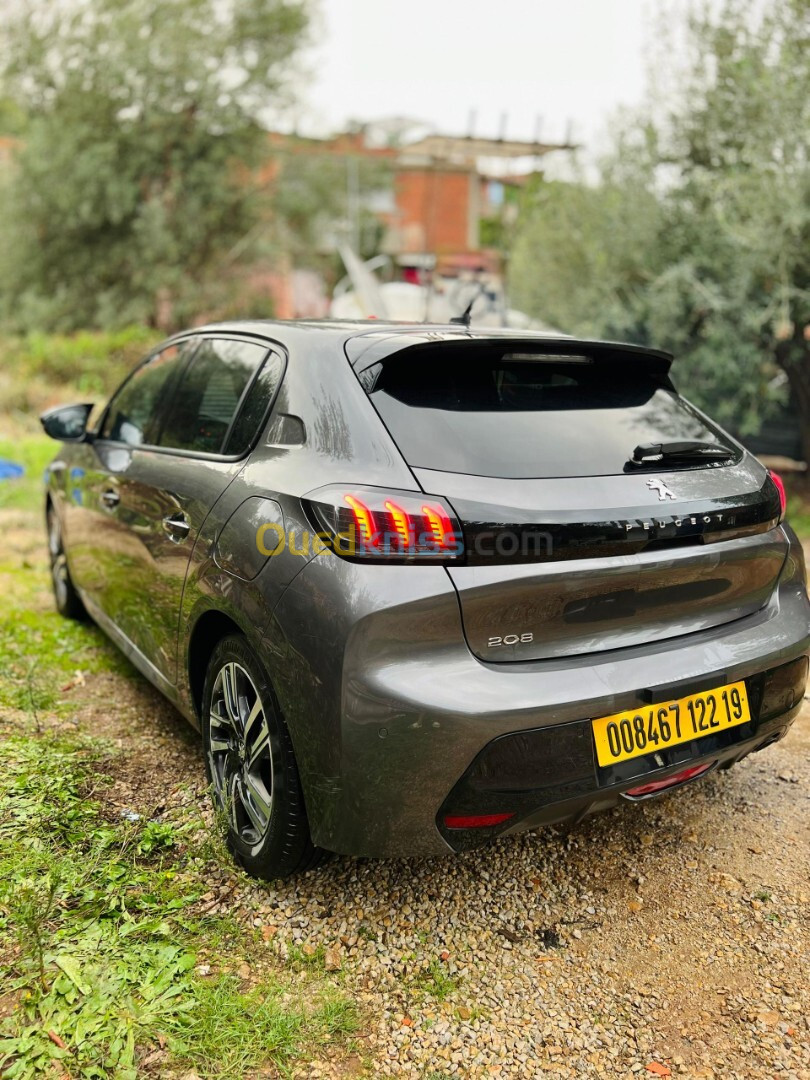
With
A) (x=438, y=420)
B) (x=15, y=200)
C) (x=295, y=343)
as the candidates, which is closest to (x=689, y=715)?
(x=438, y=420)

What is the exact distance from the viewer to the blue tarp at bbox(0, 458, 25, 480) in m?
8.43

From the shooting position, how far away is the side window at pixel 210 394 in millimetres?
2836

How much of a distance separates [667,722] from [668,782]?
246 mm

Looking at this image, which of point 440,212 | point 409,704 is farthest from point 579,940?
point 440,212

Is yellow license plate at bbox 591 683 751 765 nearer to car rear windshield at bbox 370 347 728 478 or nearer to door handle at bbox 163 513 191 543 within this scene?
car rear windshield at bbox 370 347 728 478

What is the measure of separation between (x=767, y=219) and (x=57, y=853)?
6.76m

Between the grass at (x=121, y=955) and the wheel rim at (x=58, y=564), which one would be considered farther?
the wheel rim at (x=58, y=564)

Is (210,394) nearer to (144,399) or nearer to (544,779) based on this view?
(144,399)

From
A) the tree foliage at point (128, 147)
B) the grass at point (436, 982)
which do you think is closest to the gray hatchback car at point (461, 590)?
the grass at point (436, 982)

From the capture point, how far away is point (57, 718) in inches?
137

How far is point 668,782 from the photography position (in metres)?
2.35

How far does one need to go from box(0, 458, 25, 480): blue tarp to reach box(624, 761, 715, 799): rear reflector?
25.2 feet

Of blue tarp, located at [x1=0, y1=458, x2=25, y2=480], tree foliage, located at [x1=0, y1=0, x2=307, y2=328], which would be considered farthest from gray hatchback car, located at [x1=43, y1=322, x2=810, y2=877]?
tree foliage, located at [x1=0, y1=0, x2=307, y2=328]

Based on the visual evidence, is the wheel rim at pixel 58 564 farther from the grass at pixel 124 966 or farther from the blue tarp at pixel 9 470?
the blue tarp at pixel 9 470
